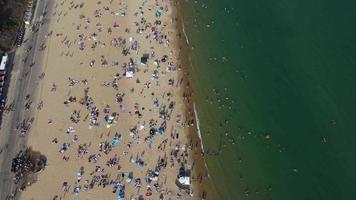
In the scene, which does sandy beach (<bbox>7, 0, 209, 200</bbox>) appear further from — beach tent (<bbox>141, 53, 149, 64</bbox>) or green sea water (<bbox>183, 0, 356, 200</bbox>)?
green sea water (<bbox>183, 0, 356, 200</bbox>)

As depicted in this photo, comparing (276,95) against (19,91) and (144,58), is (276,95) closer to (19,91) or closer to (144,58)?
(144,58)

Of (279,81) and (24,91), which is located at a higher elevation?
(279,81)

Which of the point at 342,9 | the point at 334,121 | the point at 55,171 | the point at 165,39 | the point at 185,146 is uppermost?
the point at 342,9

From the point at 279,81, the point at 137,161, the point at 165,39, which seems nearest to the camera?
the point at 137,161

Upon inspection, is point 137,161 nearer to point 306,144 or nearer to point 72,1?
point 306,144

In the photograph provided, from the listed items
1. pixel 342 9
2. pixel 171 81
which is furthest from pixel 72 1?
pixel 342 9

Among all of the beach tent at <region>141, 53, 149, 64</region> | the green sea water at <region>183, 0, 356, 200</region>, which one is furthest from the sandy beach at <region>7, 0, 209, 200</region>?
the green sea water at <region>183, 0, 356, 200</region>

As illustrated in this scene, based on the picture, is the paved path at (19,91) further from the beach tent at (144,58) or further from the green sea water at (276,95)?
the green sea water at (276,95)

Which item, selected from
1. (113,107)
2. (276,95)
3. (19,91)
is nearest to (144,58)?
(113,107)
